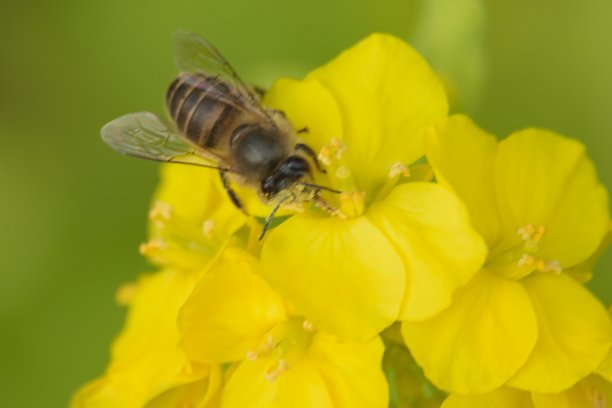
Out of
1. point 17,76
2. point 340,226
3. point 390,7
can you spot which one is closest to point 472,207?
point 340,226

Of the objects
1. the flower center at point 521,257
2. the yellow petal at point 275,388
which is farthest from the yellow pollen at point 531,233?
the yellow petal at point 275,388

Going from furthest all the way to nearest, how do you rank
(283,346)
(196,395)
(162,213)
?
(162,213) < (196,395) < (283,346)

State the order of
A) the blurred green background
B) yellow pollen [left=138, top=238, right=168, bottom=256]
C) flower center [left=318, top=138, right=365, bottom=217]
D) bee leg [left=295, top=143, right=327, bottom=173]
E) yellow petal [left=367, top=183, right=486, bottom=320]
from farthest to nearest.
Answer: the blurred green background < yellow pollen [left=138, top=238, right=168, bottom=256] < bee leg [left=295, top=143, right=327, bottom=173] < flower center [left=318, top=138, right=365, bottom=217] < yellow petal [left=367, top=183, right=486, bottom=320]

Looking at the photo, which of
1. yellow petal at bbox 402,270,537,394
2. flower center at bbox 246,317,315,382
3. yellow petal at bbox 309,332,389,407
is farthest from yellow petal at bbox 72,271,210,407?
yellow petal at bbox 402,270,537,394

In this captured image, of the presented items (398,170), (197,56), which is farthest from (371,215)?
(197,56)

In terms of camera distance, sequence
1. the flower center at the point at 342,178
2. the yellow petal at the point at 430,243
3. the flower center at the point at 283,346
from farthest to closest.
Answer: the flower center at the point at 342,178
the flower center at the point at 283,346
the yellow petal at the point at 430,243

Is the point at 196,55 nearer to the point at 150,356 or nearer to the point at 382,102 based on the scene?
the point at 382,102

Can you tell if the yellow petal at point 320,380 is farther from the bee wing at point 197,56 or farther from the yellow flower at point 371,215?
the bee wing at point 197,56

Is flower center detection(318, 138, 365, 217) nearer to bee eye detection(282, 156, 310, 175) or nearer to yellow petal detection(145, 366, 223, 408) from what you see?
bee eye detection(282, 156, 310, 175)
